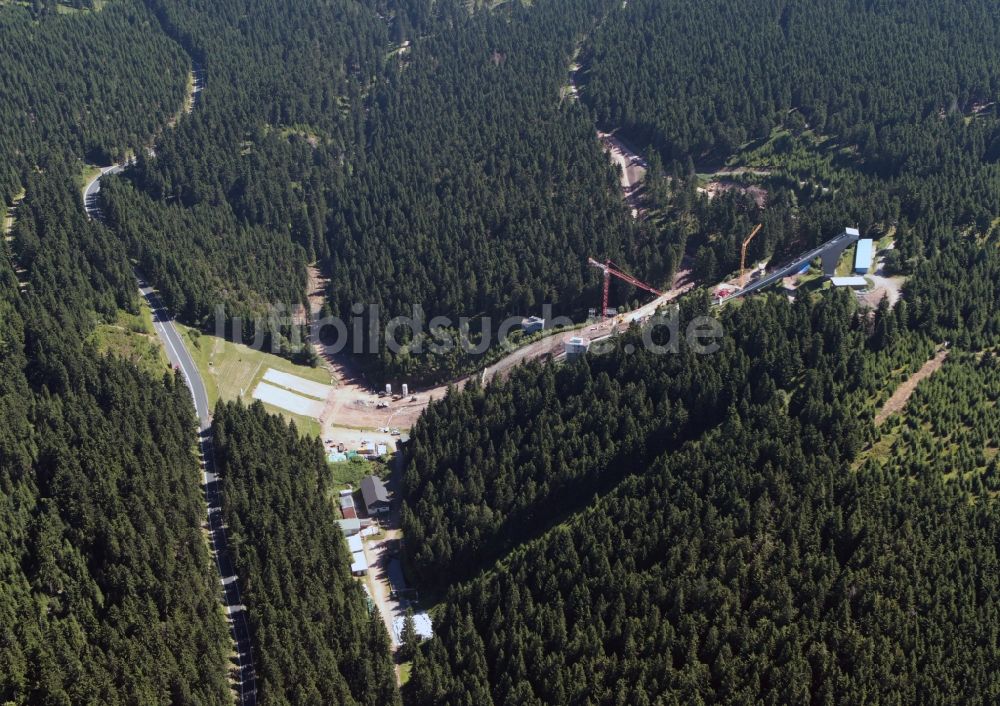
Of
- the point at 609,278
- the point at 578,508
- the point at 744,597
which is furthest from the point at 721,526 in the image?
the point at 609,278

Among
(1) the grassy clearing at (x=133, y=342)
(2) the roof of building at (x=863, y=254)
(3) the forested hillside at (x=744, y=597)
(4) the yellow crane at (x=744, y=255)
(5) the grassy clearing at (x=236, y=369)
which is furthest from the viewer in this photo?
(4) the yellow crane at (x=744, y=255)

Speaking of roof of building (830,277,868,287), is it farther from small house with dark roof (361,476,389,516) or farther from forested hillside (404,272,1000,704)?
small house with dark roof (361,476,389,516)

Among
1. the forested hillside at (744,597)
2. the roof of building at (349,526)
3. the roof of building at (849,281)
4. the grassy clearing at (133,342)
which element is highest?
the grassy clearing at (133,342)

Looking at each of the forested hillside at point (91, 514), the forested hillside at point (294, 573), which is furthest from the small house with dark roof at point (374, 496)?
the forested hillside at point (91, 514)

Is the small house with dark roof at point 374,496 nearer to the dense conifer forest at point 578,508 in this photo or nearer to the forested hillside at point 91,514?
the dense conifer forest at point 578,508

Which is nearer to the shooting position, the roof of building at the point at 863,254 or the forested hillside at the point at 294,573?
the forested hillside at the point at 294,573

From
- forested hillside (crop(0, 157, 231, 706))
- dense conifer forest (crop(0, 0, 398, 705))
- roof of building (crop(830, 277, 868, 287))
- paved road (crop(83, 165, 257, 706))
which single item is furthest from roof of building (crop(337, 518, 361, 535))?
roof of building (crop(830, 277, 868, 287))

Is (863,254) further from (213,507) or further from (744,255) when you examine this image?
(213,507)
